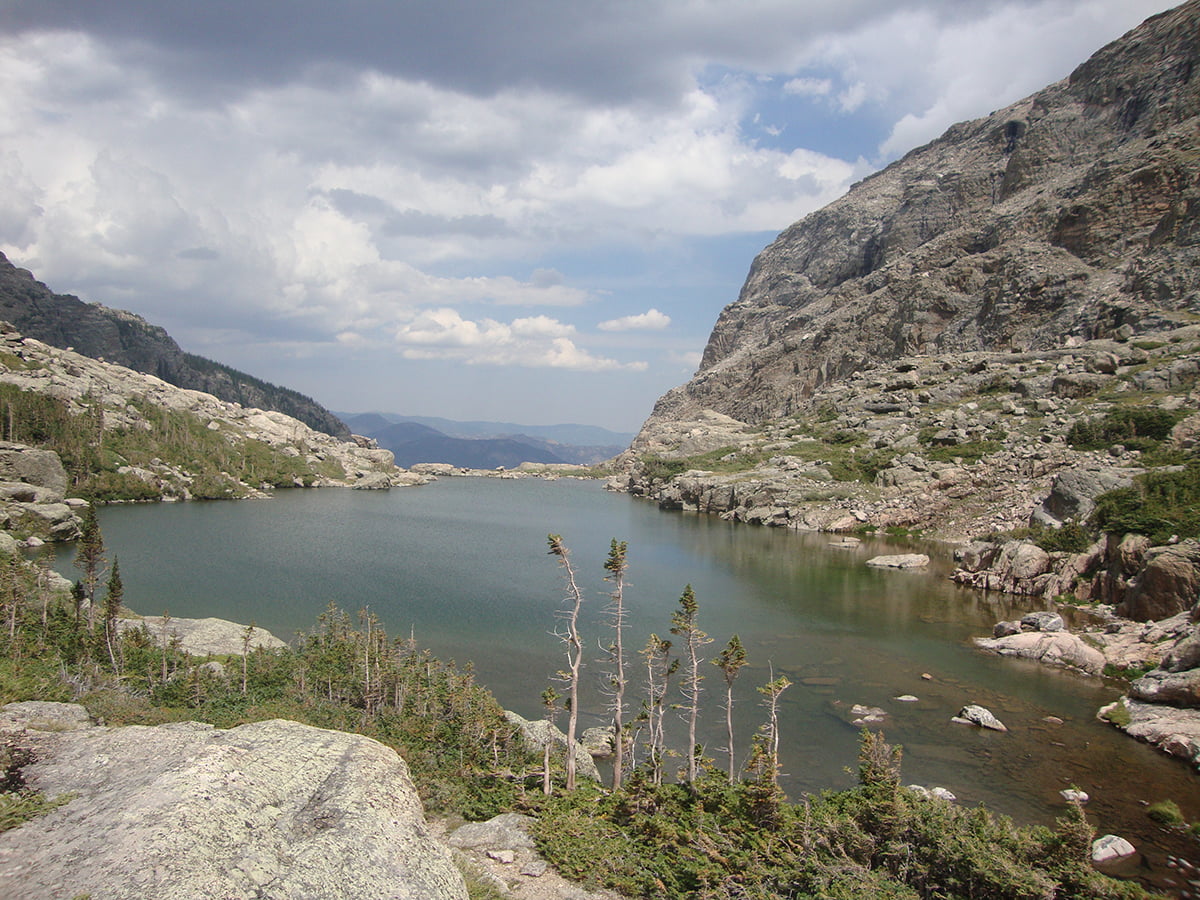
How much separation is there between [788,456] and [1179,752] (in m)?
83.7

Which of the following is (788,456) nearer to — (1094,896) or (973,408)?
(973,408)

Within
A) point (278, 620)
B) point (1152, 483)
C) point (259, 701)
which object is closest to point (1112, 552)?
point (1152, 483)

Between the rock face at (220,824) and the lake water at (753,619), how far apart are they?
19.0m

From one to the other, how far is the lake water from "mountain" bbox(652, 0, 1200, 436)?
2603 inches

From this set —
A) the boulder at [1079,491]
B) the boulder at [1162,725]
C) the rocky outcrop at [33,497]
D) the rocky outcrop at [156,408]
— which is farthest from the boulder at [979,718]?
the rocky outcrop at [156,408]

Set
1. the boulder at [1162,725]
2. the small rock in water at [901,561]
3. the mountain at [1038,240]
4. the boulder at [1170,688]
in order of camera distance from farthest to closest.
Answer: the mountain at [1038,240] < the small rock in water at [901,561] < the boulder at [1170,688] < the boulder at [1162,725]

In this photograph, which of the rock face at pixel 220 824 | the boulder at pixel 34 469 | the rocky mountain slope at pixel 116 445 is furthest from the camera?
the rocky mountain slope at pixel 116 445

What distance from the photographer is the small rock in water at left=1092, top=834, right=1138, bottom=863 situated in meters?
18.6

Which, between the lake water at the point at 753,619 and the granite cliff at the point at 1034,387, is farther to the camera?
the granite cliff at the point at 1034,387

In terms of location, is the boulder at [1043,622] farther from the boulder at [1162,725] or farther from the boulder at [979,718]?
the boulder at [979,718]

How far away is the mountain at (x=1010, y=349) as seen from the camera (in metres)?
74.9

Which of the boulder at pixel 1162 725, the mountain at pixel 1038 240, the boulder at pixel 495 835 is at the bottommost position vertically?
the boulder at pixel 1162 725

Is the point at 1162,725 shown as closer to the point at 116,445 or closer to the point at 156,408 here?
the point at 116,445

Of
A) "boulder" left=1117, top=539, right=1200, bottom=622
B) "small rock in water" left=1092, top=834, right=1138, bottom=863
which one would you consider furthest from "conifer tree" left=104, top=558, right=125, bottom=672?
"boulder" left=1117, top=539, right=1200, bottom=622
